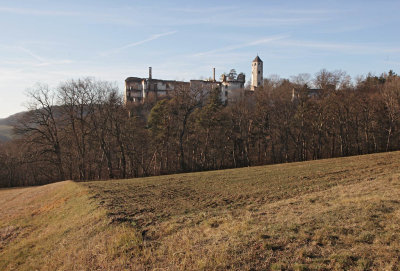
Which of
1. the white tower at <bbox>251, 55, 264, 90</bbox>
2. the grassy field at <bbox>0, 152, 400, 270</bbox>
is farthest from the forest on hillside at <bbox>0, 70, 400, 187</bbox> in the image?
the white tower at <bbox>251, 55, 264, 90</bbox>

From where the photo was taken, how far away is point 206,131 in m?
52.1

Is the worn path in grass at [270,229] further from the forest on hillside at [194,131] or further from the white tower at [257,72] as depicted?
the white tower at [257,72]

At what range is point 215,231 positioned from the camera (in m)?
9.99

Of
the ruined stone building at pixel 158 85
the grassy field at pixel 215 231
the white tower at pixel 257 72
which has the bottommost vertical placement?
the grassy field at pixel 215 231

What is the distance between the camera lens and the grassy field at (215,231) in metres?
7.38

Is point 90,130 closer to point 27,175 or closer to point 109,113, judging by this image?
point 109,113

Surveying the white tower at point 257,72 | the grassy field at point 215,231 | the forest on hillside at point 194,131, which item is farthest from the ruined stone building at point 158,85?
the grassy field at point 215,231

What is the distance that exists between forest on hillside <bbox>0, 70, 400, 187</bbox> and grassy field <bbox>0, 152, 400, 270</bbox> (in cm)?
2667

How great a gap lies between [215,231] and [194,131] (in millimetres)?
42693

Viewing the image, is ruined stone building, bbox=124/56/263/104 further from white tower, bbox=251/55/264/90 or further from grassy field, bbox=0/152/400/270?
grassy field, bbox=0/152/400/270

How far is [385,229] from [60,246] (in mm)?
11803

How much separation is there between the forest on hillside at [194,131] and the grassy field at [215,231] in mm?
26668

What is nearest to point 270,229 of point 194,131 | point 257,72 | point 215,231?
point 215,231

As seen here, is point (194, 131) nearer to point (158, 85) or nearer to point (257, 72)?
point (158, 85)
